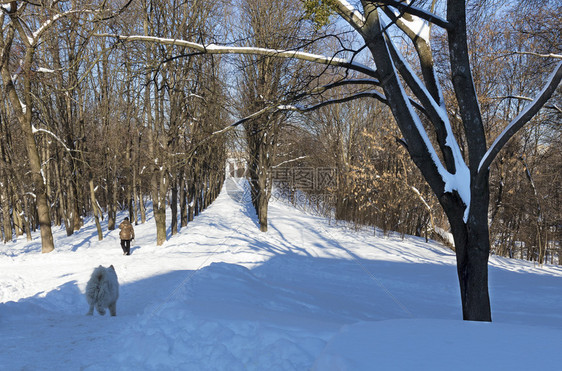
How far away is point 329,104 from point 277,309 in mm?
3666

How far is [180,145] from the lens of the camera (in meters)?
17.6

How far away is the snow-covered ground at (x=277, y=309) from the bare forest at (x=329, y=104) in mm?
1867

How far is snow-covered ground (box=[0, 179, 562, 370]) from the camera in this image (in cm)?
273

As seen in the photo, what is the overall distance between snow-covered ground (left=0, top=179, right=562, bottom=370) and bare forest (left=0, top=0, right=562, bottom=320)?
187 centimetres

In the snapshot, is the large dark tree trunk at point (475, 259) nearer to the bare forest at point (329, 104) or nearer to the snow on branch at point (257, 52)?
the bare forest at point (329, 104)

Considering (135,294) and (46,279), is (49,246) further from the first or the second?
(135,294)

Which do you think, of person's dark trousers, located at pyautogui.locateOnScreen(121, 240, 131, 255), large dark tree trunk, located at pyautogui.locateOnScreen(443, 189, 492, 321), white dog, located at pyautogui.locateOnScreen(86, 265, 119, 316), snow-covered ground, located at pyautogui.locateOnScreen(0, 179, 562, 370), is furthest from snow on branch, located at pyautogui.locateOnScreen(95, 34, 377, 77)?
person's dark trousers, located at pyautogui.locateOnScreen(121, 240, 131, 255)

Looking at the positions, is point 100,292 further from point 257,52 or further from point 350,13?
point 350,13

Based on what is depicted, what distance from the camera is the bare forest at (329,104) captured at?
173 inches

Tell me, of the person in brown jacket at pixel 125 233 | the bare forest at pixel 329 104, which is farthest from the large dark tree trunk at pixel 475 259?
the person in brown jacket at pixel 125 233

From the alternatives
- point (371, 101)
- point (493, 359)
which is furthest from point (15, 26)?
point (371, 101)

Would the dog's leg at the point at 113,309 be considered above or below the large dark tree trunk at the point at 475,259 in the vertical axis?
below

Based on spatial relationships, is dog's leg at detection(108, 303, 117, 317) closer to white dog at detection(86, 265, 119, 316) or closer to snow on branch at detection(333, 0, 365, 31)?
white dog at detection(86, 265, 119, 316)

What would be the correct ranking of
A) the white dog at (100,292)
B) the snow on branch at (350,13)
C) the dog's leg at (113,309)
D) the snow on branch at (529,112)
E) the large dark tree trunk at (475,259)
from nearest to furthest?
the snow on branch at (529,112), the large dark tree trunk at (475,259), the snow on branch at (350,13), the white dog at (100,292), the dog's leg at (113,309)
